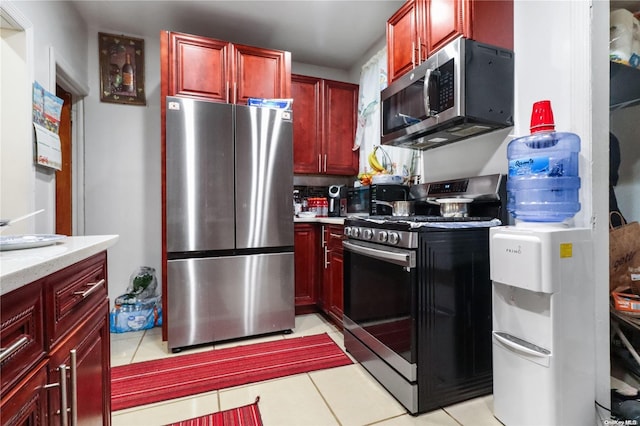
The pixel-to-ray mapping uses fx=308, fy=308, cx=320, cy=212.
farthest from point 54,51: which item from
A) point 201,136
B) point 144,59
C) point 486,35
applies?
point 486,35

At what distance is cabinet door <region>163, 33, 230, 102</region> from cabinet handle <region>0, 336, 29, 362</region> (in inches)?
83.9

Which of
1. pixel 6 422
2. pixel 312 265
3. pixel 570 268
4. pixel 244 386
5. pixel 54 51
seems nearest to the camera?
pixel 6 422

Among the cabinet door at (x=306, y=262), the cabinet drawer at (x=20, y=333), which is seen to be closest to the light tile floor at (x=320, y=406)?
the cabinet door at (x=306, y=262)

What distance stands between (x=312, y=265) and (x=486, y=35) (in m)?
2.05

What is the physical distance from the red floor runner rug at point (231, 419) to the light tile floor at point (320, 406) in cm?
4

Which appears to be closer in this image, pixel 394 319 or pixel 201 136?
pixel 394 319

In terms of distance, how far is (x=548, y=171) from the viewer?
1271 mm

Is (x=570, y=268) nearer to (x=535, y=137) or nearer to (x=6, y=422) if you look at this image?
(x=535, y=137)

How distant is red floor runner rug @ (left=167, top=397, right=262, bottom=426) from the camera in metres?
1.38

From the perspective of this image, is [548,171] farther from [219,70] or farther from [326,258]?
[219,70]

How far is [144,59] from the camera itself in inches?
112

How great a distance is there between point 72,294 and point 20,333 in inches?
8.2

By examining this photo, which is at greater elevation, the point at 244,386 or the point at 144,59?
the point at 144,59

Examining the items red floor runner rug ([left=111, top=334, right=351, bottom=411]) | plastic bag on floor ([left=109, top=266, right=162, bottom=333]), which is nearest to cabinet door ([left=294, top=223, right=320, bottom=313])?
red floor runner rug ([left=111, top=334, right=351, bottom=411])
